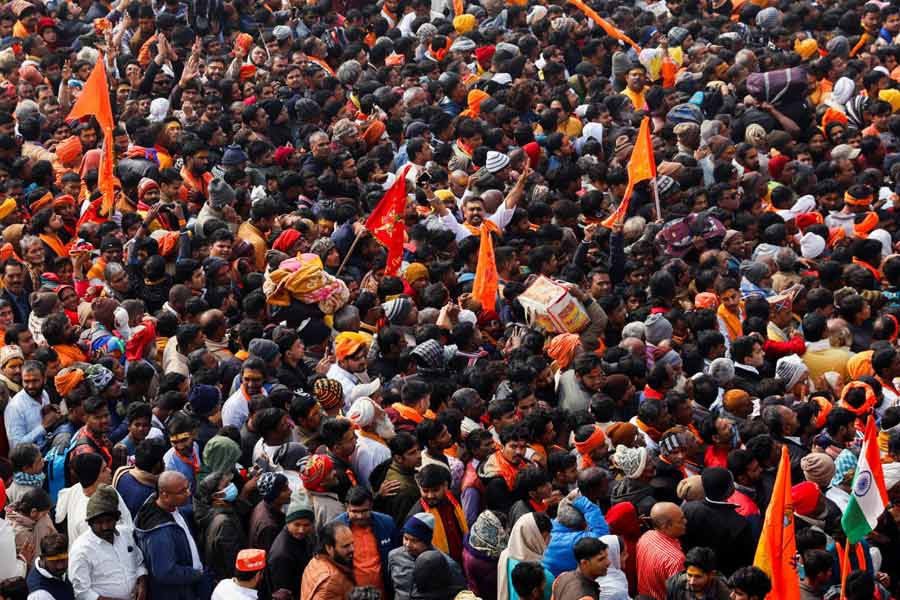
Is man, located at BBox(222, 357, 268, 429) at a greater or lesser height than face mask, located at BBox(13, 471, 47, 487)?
lesser

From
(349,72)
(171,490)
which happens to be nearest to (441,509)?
(171,490)

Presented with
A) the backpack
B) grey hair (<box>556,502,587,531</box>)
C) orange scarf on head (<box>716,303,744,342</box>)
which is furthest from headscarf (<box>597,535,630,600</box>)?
the backpack

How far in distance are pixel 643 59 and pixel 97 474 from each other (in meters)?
10.0

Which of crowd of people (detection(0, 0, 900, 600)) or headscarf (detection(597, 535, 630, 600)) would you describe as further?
crowd of people (detection(0, 0, 900, 600))

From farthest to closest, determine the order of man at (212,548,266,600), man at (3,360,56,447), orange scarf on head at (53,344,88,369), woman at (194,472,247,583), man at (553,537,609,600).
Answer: orange scarf on head at (53,344,88,369) < man at (3,360,56,447) < woman at (194,472,247,583) < man at (212,548,266,600) < man at (553,537,609,600)

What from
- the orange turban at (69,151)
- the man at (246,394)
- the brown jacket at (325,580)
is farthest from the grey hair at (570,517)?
the orange turban at (69,151)

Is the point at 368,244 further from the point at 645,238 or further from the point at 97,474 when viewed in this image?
the point at 97,474

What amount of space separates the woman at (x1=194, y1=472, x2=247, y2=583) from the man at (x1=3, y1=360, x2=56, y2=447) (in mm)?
1379

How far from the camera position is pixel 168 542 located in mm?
9320

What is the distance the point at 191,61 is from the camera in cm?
1680

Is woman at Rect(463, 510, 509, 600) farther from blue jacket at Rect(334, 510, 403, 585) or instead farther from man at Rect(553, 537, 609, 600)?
man at Rect(553, 537, 609, 600)

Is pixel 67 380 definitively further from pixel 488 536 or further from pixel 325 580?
pixel 488 536

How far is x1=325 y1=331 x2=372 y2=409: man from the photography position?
37.7 ft

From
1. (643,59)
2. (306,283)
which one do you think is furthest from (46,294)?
(643,59)
